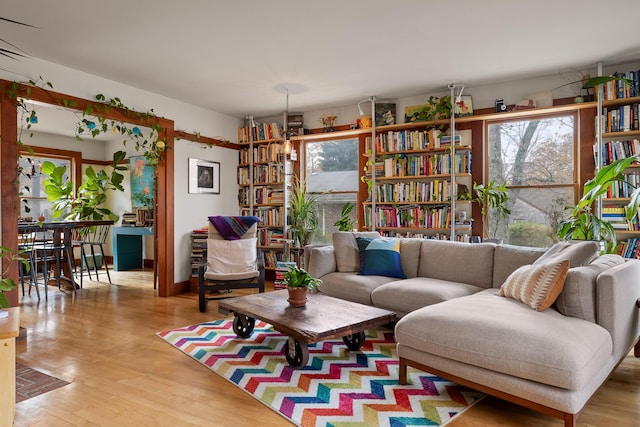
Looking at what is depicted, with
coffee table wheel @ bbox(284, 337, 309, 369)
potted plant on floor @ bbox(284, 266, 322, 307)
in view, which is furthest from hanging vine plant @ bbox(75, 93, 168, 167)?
coffee table wheel @ bbox(284, 337, 309, 369)

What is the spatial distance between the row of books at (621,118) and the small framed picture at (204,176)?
15.8 ft

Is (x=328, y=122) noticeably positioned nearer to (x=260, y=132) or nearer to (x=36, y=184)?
(x=260, y=132)

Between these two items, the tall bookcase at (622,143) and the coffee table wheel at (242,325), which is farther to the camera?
the tall bookcase at (622,143)

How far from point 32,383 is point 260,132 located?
4.35 meters

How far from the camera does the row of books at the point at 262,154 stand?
5922mm

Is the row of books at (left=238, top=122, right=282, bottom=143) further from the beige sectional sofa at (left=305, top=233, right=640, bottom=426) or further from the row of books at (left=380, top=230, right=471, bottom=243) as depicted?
the beige sectional sofa at (left=305, top=233, right=640, bottom=426)

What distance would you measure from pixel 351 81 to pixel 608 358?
11.7 feet

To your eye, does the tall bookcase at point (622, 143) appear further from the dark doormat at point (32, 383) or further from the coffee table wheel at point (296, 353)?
the dark doormat at point (32, 383)

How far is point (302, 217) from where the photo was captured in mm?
5652

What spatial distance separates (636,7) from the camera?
2893mm

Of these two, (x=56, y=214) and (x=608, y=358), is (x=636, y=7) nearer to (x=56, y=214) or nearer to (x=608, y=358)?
(x=608, y=358)

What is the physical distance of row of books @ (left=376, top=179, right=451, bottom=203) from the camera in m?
4.80

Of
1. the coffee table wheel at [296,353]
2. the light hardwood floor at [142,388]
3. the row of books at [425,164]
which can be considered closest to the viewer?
the light hardwood floor at [142,388]

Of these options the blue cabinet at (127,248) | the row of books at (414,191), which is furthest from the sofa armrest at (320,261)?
the blue cabinet at (127,248)
